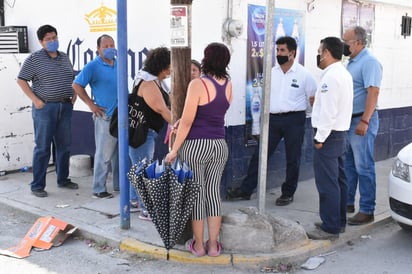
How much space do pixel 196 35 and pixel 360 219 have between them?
267cm

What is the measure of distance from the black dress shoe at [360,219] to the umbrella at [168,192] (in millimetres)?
1997

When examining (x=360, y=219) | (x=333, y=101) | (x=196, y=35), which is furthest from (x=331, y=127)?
(x=196, y=35)

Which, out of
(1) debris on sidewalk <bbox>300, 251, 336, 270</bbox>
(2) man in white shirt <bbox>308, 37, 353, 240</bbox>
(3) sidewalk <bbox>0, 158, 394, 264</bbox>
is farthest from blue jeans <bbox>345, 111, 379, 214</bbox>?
(1) debris on sidewalk <bbox>300, 251, 336, 270</bbox>

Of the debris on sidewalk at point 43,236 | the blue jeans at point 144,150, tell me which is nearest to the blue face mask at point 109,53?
the blue jeans at point 144,150

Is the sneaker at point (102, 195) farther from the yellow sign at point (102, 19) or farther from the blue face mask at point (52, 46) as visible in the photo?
the yellow sign at point (102, 19)

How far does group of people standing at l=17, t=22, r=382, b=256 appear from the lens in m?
4.22

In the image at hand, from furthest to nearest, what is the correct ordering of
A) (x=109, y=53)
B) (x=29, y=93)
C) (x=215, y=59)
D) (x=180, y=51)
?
(x=29, y=93)
(x=109, y=53)
(x=180, y=51)
(x=215, y=59)

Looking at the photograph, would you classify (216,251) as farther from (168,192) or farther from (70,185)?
(70,185)

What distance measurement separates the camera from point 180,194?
408 centimetres

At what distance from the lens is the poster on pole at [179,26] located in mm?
4246

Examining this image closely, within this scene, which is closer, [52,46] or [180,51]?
[180,51]

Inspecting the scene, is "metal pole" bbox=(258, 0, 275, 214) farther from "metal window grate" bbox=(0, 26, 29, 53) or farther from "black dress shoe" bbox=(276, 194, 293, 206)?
"metal window grate" bbox=(0, 26, 29, 53)

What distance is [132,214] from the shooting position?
5.49 metres

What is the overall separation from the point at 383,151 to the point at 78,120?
5.03 m
